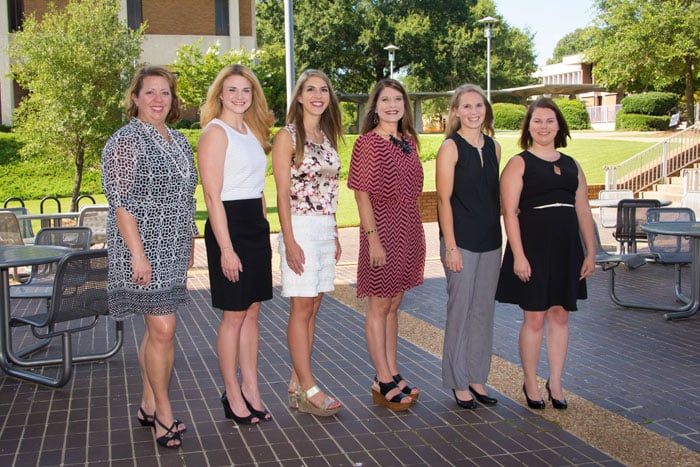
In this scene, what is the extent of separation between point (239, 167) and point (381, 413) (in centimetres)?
167

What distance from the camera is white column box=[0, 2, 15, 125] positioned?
3105cm

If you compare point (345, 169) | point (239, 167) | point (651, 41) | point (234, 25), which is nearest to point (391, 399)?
point (239, 167)

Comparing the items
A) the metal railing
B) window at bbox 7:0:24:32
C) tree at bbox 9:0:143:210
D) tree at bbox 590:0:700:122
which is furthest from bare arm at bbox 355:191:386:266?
window at bbox 7:0:24:32

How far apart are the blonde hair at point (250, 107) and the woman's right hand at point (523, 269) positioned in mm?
1592

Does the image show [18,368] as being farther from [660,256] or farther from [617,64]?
[617,64]

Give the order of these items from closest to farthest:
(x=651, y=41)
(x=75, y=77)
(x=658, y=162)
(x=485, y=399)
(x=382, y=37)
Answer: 1. (x=485, y=399)
2. (x=75, y=77)
3. (x=658, y=162)
4. (x=651, y=41)
5. (x=382, y=37)

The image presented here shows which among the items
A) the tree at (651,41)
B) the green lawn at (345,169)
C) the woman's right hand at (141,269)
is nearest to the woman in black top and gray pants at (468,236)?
the woman's right hand at (141,269)

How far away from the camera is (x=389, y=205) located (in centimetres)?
469

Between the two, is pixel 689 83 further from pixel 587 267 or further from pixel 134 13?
pixel 587 267

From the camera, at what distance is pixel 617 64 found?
95.0 feet

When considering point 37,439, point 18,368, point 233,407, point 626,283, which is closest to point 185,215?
point 233,407

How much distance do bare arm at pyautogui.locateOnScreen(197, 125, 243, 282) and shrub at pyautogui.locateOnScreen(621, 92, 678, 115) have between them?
112 ft

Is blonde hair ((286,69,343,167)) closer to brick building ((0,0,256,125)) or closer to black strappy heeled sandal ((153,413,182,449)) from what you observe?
black strappy heeled sandal ((153,413,182,449))

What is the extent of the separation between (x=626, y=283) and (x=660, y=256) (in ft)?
4.58
